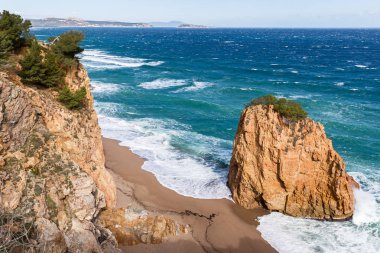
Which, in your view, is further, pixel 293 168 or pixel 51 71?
pixel 293 168

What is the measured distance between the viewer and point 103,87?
61.7 m

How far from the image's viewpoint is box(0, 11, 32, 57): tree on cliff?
23.8 m

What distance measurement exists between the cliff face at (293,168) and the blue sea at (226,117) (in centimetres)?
113

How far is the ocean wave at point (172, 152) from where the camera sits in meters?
28.7

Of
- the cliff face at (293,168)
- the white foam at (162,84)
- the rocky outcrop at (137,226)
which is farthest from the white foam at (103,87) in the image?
the rocky outcrop at (137,226)

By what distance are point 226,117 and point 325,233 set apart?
25187 mm

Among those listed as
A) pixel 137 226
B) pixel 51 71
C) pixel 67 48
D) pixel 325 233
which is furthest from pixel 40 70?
pixel 325 233

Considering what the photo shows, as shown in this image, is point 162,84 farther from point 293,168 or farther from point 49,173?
point 49,173

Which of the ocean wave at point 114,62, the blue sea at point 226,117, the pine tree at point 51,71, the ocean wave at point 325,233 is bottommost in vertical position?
the ocean wave at point 325,233

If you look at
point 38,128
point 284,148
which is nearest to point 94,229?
point 38,128

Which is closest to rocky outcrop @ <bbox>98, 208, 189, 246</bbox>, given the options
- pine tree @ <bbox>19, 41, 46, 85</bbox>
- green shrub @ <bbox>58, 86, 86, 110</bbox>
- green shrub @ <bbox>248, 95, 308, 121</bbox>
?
green shrub @ <bbox>58, 86, 86, 110</bbox>

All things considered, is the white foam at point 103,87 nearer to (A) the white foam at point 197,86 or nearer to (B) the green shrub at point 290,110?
(A) the white foam at point 197,86

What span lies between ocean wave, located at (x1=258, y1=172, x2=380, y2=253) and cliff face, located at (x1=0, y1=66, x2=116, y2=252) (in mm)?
10660

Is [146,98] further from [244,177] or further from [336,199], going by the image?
[336,199]
